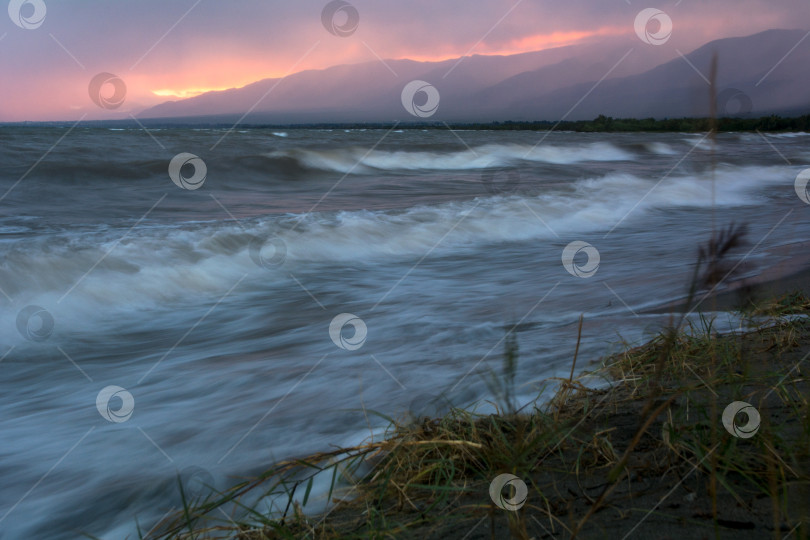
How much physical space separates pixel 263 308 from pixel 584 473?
140 inches

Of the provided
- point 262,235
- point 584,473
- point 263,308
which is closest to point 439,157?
point 262,235

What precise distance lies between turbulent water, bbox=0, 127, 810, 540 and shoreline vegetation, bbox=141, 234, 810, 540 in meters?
Answer: 0.26

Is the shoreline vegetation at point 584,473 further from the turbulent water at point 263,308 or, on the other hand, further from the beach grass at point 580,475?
the turbulent water at point 263,308

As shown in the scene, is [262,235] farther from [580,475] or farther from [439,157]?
[439,157]

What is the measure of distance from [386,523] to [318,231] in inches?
231

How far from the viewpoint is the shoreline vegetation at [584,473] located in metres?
1.18

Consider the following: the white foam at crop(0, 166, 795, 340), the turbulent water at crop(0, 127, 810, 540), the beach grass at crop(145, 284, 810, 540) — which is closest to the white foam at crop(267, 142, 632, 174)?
the turbulent water at crop(0, 127, 810, 540)

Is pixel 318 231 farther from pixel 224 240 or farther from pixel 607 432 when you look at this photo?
pixel 607 432

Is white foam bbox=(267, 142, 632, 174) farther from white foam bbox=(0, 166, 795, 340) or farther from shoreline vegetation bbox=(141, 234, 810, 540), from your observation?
shoreline vegetation bbox=(141, 234, 810, 540)

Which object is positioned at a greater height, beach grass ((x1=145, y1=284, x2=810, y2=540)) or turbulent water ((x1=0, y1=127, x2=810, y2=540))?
turbulent water ((x1=0, y1=127, x2=810, y2=540))

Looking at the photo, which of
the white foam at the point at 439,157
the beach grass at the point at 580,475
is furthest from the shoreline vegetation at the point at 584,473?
the white foam at the point at 439,157

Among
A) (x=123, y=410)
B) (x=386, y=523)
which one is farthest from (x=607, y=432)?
(x=123, y=410)

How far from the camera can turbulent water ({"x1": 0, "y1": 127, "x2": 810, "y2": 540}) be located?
7.64ft

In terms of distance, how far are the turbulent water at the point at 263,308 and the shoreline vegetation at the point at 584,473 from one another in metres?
0.26
